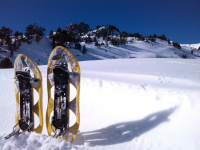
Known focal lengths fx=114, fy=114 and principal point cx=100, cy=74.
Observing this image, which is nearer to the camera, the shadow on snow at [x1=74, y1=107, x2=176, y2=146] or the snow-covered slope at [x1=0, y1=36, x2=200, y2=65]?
the shadow on snow at [x1=74, y1=107, x2=176, y2=146]

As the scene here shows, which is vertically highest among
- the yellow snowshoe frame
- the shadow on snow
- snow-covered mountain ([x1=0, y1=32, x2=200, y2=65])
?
snow-covered mountain ([x1=0, y1=32, x2=200, y2=65])

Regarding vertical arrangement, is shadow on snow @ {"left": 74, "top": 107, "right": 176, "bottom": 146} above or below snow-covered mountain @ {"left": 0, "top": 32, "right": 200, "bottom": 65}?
below

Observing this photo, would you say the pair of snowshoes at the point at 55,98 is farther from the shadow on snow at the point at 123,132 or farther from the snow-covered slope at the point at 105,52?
the snow-covered slope at the point at 105,52

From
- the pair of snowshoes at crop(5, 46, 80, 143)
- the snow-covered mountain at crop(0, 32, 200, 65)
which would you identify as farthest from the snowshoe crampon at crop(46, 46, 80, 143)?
the snow-covered mountain at crop(0, 32, 200, 65)

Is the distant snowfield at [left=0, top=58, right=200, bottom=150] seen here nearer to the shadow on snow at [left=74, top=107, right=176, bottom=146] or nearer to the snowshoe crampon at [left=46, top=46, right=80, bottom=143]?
the shadow on snow at [left=74, top=107, right=176, bottom=146]

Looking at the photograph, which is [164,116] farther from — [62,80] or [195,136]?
[62,80]

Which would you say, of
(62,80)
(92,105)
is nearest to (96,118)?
(92,105)

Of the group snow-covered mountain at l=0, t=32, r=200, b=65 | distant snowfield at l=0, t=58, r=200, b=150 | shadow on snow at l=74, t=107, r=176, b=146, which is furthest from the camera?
snow-covered mountain at l=0, t=32, r=200, b=65

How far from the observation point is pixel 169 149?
1.62m

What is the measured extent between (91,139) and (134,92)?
127 centimetres

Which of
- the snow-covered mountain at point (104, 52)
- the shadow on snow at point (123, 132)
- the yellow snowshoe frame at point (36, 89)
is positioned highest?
the snow-covered mountain at point (104, 52)

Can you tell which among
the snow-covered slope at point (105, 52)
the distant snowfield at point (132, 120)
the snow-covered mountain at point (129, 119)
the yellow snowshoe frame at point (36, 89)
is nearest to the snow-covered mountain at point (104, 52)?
the snow-covered slope at point (105, 52)

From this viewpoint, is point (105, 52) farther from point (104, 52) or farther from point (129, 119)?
point (129, 119)

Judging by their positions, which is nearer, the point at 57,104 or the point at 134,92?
the point at 57,104
